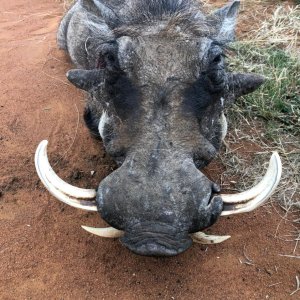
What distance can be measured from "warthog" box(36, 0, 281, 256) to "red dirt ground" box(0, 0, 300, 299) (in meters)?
0.43

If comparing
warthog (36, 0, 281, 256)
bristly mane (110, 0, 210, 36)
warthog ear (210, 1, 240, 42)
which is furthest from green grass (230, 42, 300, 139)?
bristly mane (110, 0, 210, 36)

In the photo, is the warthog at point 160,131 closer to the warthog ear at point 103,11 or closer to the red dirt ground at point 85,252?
the warthog ear at point 103,11

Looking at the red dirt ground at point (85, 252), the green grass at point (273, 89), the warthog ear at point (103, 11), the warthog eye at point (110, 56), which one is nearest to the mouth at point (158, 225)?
the red dirt ground at point (85, 252)

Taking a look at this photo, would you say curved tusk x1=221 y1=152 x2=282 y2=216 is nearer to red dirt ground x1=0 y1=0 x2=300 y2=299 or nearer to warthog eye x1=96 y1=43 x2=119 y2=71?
red dirt ground x1=0 y1=0 x2=300 y2=299

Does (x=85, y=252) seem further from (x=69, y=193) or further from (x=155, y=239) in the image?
(x=155, y=239)

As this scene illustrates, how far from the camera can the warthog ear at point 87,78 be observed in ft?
10.3

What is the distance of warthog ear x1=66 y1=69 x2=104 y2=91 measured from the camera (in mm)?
3145

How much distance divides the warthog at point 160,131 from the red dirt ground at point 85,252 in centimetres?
43

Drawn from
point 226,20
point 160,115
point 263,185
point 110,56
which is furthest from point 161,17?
Answer: point 263,185

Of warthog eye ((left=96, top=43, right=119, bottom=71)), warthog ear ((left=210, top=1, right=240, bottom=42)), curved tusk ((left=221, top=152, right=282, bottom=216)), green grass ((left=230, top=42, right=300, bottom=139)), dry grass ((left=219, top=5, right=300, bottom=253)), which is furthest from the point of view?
green grass ((left=230, top=42, right=300, bottom=139))

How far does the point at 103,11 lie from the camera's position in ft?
11.0

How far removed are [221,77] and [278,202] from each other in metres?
1.25

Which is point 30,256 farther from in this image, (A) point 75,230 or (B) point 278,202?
(B) point 278,202

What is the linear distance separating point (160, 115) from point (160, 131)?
98 millimetres
